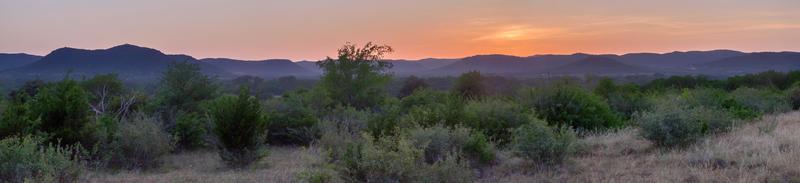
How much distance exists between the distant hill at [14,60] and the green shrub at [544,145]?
145 m

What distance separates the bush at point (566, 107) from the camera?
1827 cm

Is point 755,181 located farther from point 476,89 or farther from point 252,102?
point 476,89

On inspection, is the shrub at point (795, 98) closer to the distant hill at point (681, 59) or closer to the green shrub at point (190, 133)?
the green shrub at point (190, 133)

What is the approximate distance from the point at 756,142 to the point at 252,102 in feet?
30.0

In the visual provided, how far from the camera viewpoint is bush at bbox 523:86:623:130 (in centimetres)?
1827

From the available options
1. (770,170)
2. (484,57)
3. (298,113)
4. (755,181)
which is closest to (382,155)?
(755,181)

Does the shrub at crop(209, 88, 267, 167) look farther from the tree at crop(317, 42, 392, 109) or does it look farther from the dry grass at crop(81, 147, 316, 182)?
the tree at crop(317, 42, 392, 109)

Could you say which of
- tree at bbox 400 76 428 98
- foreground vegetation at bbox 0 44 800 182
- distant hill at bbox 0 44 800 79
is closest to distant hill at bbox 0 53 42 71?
distant hill at bbox 0 44 800 79

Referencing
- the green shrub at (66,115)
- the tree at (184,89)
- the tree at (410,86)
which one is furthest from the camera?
the tree at (410,86)

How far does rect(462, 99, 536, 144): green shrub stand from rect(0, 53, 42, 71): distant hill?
5559 inches

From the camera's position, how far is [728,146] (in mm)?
10391

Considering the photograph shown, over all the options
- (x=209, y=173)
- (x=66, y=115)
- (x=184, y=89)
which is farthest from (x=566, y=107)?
(x=184, y=89)

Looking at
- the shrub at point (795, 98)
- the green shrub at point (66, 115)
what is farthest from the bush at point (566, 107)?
the shrub at point (795, 98)

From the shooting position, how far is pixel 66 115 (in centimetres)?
1279
